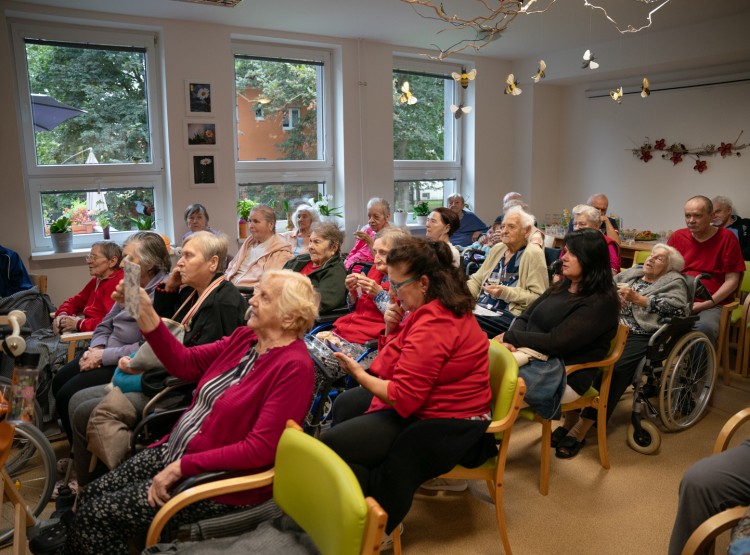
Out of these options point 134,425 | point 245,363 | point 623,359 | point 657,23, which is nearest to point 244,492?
point 245,363

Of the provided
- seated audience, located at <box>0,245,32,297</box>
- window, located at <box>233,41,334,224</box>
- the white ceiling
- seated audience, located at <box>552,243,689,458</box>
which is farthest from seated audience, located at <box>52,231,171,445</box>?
window, located at <box>233,41,334,224</box>

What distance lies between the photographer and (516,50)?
670cm

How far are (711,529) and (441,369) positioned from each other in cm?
86

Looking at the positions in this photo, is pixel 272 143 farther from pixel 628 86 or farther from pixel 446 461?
pixel 446 461

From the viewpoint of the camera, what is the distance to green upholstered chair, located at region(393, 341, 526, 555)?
204 cm

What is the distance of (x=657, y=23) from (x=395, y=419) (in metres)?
5.15

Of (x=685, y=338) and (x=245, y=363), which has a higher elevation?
(x=245, y=363)

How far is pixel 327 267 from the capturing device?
3.50m

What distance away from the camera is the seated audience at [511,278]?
10.7 feet

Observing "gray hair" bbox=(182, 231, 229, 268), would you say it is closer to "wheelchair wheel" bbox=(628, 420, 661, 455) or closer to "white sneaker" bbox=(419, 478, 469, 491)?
"white sneaker" bbox=(419, 478, 469, 491)

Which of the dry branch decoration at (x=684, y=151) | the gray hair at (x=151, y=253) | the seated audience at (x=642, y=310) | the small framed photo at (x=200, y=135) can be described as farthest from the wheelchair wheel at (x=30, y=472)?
the dry branch decoration at (x=684, y=151)

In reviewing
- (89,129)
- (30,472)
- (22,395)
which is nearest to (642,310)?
(22,395)

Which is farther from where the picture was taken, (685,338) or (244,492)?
(685,338)

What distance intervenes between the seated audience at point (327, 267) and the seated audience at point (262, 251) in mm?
730
